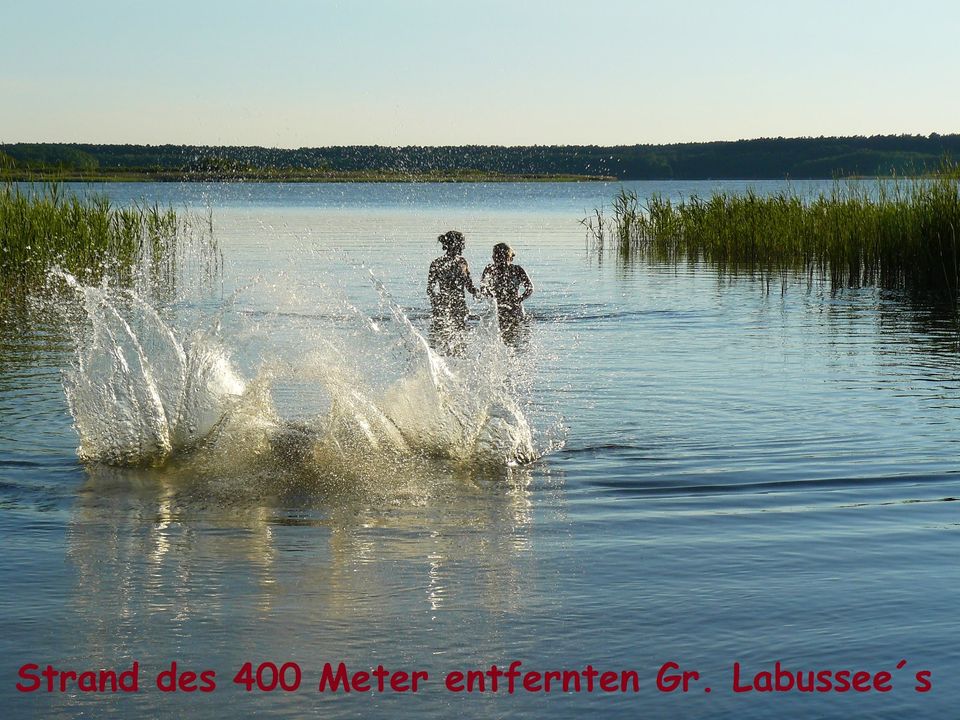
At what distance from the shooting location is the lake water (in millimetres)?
5258

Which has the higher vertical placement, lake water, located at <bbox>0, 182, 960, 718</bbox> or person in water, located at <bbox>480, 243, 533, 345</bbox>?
person in water, located at <bbox>480, 243, 533, 345</bbox>

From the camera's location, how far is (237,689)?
4.98 metres

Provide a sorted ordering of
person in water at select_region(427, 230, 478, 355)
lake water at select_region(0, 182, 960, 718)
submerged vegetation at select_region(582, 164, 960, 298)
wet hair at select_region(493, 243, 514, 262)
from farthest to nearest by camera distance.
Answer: submerged vegetation at select_region(582, 164, 960, 298)
wet hair at select_region(493, 243, 514, 262)
person in water at select_region(427, 230, 478, 355)
lake water at select_region(0, 182, 960, 718)

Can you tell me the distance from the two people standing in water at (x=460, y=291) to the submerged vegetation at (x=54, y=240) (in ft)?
20.7

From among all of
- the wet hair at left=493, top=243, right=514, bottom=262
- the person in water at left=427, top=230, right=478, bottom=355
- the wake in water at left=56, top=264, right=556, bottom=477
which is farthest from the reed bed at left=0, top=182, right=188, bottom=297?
the wake in water at left=56, top=264, right=556, bottom=477

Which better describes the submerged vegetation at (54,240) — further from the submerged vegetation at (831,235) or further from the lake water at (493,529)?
the submerged vegetation at (831,235)

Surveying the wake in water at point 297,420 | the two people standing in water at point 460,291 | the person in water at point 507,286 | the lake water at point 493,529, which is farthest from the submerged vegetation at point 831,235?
the wake in water at point 297,420

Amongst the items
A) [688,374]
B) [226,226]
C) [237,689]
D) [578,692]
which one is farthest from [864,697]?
[226,226]

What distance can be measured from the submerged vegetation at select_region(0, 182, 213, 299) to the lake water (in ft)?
15.4

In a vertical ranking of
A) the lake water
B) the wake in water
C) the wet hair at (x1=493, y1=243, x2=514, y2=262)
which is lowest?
the lake water

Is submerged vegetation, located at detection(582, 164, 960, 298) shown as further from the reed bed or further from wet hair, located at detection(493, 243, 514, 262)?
the reed bed

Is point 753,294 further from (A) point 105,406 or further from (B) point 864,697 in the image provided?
(B) point 864,697

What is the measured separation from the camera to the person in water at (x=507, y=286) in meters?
18.1

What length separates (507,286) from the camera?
18.5 meters
